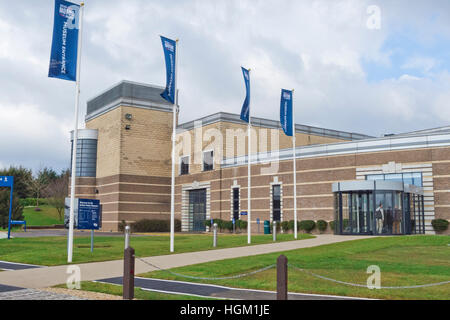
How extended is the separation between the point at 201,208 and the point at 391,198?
24962 mm

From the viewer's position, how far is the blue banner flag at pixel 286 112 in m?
30.7

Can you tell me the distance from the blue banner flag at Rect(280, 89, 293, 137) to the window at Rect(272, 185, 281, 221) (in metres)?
13.7

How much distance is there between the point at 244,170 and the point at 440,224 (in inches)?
744

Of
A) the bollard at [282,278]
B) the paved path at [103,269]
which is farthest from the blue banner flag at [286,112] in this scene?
the bollard at [282,278]

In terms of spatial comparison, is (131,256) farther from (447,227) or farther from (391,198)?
(447,227)

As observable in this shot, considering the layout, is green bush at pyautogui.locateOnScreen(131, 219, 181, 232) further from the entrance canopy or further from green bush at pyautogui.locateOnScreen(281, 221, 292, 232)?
the entrance canopy

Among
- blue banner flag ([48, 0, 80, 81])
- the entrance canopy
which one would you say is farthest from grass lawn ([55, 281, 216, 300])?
the entrance canopy

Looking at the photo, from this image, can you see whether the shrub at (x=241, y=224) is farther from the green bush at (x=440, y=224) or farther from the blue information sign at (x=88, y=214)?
the blue information sign at (x=88, y=214)

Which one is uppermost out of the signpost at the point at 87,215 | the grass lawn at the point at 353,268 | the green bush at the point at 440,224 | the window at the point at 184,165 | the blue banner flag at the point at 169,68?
the blue banner flag at the point at 169,68

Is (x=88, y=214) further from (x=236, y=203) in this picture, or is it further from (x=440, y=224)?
(x=236, y=203)

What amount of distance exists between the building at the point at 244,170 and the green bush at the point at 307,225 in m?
0.74

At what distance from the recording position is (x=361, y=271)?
577 inches

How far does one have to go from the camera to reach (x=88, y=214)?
72.8 feet

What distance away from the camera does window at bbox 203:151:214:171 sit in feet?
171
